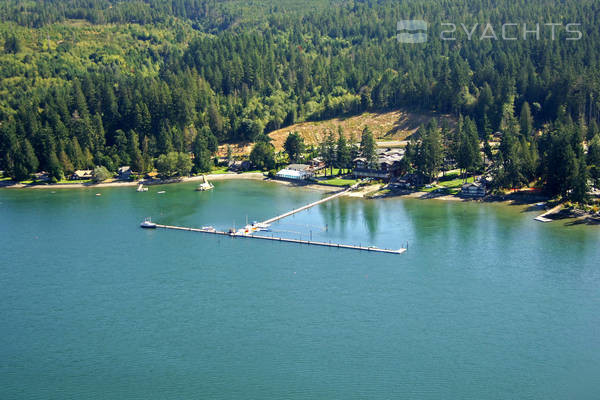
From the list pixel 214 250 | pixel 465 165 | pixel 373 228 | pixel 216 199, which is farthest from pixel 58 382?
pixel 465 165

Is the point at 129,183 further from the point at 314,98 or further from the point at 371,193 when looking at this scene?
the point at 314,98

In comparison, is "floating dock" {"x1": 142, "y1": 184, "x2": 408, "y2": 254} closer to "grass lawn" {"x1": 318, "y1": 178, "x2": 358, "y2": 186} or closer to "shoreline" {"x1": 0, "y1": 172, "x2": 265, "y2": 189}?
"grass lawn" {"x1": 318, "y1": 178, "x2": 358, "y2": 186}

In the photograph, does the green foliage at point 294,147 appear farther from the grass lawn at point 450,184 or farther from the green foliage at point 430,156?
the grass lawn at point 450,184

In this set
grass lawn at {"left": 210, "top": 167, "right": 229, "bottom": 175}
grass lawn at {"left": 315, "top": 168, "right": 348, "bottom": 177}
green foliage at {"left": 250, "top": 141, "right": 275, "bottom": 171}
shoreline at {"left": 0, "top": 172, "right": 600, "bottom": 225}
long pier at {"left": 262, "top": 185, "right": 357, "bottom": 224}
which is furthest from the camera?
grass lawn at {"left": 210, "top": 167, "right": 229, "bottom": 175}

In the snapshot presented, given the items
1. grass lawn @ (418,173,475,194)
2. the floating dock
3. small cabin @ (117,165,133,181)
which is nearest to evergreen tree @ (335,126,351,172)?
grass lawn @ (418,173,475,194)

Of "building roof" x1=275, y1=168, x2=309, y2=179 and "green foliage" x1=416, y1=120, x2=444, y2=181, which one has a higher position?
"green foliage" x1=416, y1=120, x2=444, y2=181

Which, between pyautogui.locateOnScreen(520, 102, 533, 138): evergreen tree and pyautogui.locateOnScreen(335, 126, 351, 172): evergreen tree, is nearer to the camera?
pyautogui.locateOnScreen(335, 126, 351, 172): evergreen tree
